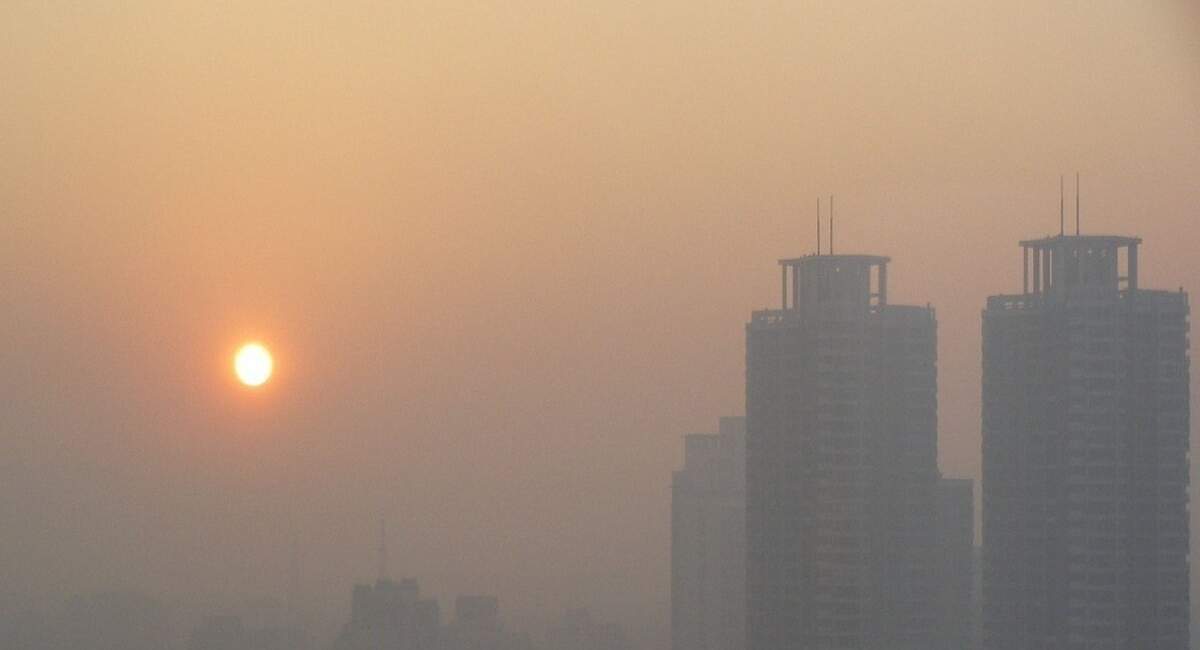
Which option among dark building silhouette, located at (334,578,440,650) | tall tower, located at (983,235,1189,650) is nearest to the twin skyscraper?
tall tower, located at (983,235,1189,650)

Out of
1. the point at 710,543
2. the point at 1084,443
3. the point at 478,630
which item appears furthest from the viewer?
the point at 1084,443

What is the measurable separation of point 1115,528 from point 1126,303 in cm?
197

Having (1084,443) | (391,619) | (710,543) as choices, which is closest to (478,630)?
(391,619)

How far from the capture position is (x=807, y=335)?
19.0 m

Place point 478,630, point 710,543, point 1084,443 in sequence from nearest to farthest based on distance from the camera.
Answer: point 478,630 < point 710,543 < point 1084,443

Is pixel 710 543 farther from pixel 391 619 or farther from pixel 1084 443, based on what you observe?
pixel 391 619

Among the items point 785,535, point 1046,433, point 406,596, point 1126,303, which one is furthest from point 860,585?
point 406,596

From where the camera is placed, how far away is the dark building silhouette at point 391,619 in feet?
40.8

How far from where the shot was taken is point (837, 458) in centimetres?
1869

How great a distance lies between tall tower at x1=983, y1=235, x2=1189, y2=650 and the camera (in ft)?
58.4

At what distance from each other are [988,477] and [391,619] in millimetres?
7255

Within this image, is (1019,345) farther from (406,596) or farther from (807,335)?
(406,596)

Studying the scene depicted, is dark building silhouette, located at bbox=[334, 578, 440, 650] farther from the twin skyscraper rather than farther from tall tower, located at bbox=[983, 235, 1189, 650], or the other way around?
tall tower, located at bbox=[983, 235, 1189, 650]

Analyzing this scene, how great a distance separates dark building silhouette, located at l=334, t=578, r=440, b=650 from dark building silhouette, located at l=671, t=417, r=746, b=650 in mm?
1722
